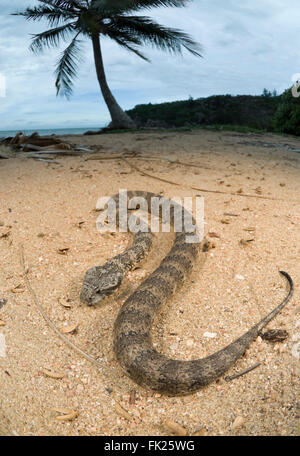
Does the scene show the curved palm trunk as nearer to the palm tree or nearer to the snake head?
the palm tree

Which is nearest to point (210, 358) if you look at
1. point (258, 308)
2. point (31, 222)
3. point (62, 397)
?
point (258, 308)

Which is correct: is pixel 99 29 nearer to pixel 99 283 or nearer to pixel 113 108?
pixel 113 108

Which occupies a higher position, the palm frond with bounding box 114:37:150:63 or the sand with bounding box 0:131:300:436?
the palm frond with bounding box 114:37:150:63

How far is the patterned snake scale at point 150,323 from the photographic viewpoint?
78.9 inches

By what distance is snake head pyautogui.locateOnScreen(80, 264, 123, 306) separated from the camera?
104 inches

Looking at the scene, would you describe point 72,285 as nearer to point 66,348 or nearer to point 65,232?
point 66,348

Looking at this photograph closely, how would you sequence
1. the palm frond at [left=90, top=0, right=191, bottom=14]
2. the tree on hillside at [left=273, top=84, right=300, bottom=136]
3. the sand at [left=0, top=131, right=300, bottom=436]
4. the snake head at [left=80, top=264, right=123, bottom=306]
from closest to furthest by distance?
the sand at [left=0, top=131, right=300, bottom=436] < the snake head at [left=80, top=264, right=123, bottom=306] < the palm frond at [left=90, top=0, right=191, bottom=14] < the tree on hillside at [left=273, top=84, right=300, bottom=136]

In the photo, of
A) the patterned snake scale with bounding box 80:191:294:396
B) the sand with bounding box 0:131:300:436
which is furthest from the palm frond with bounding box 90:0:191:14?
the patterned snake scale with bounding box 80:191:294:396

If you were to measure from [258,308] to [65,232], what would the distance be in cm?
221

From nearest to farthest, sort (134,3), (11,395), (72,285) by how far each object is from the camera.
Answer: (11,395)
(72,285)
(134,3)

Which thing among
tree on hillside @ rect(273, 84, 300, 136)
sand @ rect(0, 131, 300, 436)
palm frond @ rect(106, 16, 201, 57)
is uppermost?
palm frond @ rect(106, 16, 201, 57)

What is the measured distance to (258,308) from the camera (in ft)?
8.39

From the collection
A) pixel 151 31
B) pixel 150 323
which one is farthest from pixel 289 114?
pixel 150 323

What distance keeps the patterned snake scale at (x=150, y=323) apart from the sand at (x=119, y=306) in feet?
0.22
